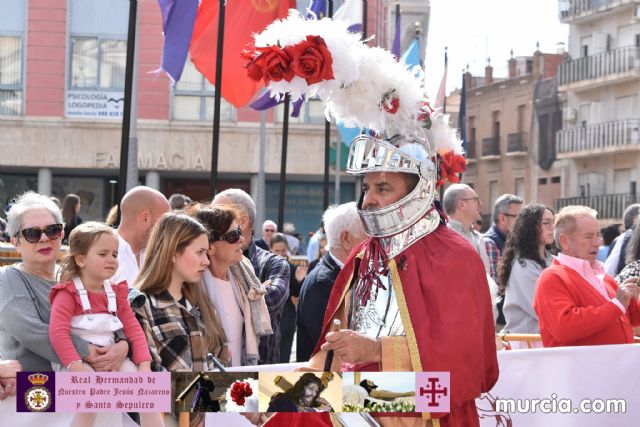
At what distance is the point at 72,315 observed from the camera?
6.11m

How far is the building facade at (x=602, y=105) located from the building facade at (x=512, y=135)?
89.6 inches

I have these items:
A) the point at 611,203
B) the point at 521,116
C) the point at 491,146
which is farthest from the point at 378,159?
the point at 491,146

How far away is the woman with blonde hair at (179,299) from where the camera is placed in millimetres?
6441

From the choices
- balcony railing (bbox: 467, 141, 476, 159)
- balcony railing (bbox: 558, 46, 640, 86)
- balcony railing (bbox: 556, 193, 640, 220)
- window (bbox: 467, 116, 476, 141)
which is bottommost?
balcony railing (bbox: 556, 193, 640, 220)

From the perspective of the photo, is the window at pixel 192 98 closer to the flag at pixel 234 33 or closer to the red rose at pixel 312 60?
the flag at pixel 234 33

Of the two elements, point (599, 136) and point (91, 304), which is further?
point (599, 136)

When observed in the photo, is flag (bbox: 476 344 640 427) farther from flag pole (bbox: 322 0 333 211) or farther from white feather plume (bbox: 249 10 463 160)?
flag pole (bbox: 322 0 333 211)

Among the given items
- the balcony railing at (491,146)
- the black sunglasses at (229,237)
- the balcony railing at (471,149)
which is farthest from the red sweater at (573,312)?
the balcony railing at (471,149)

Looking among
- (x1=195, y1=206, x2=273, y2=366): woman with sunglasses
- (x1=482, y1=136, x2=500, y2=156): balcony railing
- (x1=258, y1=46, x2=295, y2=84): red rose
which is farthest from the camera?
(x1=482, y1=136, x2=500, y2=156): balcony railing

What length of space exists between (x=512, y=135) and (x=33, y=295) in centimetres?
5612

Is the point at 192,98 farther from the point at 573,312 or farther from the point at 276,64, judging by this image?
the point at 276,64

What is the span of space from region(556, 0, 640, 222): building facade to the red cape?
159 feet

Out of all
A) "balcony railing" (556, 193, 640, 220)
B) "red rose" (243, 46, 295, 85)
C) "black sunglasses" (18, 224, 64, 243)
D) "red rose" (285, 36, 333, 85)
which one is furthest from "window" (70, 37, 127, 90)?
"red rose" (285, 36, 333, 85)

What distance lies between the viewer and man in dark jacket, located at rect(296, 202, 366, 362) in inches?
288
